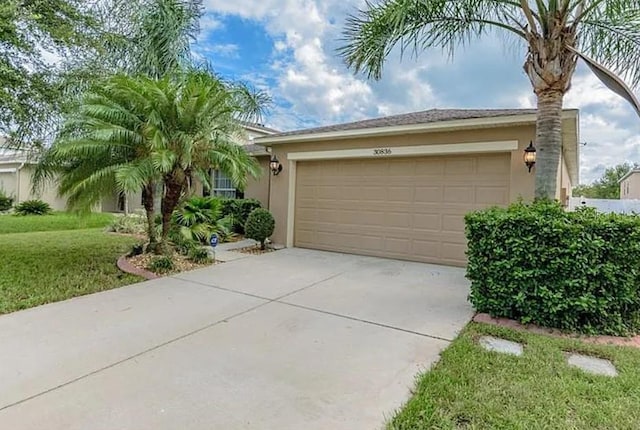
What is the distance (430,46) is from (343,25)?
5.17 ft

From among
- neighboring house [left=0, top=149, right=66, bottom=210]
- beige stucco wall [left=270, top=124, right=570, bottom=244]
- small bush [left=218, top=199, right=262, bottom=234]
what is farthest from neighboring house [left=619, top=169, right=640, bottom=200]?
neighboring house [left=0, top=149, right=66, bottom=210]

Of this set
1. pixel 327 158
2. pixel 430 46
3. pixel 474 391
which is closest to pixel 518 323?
pixel 474 391

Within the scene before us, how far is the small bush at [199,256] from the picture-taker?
783 centimetres

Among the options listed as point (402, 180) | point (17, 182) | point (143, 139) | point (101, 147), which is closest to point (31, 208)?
point (17, 182)

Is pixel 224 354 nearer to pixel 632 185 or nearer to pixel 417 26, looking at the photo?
pixel 417 26

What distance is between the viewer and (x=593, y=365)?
347cm

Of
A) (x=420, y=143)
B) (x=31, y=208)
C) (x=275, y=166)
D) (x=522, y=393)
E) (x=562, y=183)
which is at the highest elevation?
(x=420, y=143)

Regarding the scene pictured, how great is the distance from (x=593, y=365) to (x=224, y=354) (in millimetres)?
3474

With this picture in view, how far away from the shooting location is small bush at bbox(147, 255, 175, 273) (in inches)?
270

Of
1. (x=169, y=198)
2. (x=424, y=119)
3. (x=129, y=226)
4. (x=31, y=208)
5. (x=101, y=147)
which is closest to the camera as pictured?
(x=101, y=147)

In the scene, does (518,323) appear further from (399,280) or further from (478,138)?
(478,138)

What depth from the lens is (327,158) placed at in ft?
31.6

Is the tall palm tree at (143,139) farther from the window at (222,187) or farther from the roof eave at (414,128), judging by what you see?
the window at (222,187)

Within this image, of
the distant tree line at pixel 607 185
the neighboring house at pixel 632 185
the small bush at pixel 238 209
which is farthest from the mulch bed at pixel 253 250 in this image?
the distant tree line at pixel 607 185
